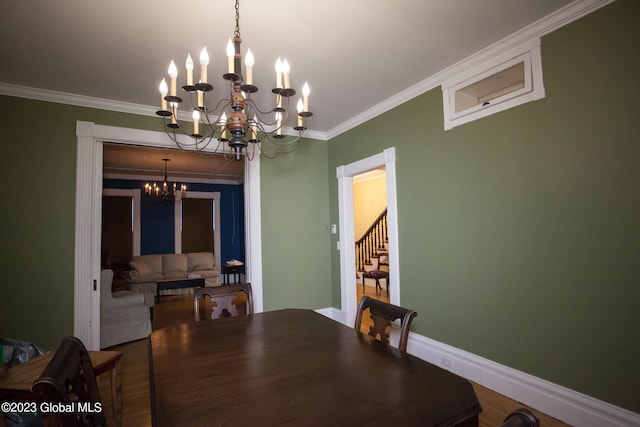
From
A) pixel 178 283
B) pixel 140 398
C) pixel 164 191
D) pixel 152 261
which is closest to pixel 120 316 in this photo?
pixel 140 398

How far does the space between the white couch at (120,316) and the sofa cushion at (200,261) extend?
386 centimetres

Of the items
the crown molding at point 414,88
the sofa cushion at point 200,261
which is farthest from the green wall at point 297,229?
the sofa cushion at point 200,261

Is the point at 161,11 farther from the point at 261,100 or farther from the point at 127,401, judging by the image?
the point at 127,401

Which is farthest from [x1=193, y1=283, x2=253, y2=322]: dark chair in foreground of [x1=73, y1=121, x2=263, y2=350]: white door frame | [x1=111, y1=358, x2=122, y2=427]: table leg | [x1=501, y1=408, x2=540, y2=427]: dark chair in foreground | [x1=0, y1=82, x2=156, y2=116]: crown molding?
[x1=0, y1=82, x2=156, y2=116]: crown molding

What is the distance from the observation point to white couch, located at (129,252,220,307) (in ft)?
21.9

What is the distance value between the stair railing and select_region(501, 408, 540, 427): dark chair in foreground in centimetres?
718

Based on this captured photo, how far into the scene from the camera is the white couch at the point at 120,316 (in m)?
3.64

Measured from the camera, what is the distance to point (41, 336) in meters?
2.92

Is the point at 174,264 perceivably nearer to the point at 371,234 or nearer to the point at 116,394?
the point at 371,234

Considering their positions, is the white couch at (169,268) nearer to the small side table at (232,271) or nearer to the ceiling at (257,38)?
the small side table at (232,271)

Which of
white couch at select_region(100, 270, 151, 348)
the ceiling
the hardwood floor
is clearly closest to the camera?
the ceiling

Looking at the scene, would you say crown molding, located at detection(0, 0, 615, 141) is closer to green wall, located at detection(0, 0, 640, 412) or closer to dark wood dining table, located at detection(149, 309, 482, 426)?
green wall, located at detection(0, 0, 640, 412)

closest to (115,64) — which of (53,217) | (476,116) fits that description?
(53,217)

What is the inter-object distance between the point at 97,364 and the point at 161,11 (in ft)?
7.52
